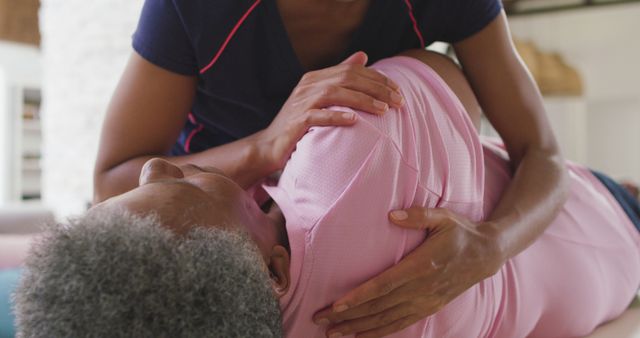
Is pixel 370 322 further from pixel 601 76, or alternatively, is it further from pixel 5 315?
pixel 601 76

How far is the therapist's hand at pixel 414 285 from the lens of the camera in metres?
0.75

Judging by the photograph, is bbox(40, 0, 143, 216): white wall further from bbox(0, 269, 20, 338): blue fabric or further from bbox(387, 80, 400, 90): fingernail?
bbox(387, 80, 400, 90): fingernail

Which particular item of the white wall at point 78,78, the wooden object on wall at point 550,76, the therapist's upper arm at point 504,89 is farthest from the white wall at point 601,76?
the therapist's upper arm at point 504,89

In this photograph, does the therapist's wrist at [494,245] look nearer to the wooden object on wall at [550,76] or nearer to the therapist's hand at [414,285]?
the therapist's hand at [414,285]

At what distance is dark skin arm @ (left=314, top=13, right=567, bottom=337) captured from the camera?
0.76 metres

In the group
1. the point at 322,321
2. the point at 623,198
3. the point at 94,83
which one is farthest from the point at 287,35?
A: the point at 94,83


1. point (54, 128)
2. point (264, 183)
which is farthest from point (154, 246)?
point (54, 128)

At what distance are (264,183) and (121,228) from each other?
410 millimetres

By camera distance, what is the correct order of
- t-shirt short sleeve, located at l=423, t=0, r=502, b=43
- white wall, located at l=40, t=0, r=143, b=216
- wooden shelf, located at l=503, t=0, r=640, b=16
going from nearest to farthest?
t-shirt short sleeve, located at l=423, t=0, r=502, b=43, white wall, located at l=40, t=0, r=143, b=216, wooden shelf, located at l=503, t=0, r=640, b=16

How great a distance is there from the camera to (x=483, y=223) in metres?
0.89

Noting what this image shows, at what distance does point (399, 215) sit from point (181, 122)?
1.83 ft

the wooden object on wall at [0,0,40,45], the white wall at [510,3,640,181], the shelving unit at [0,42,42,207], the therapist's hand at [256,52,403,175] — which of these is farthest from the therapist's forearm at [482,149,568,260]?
the white wall at [510,3,640,181]

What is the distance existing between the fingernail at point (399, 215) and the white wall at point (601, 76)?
5.74 m

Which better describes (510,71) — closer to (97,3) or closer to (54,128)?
(97,3)
